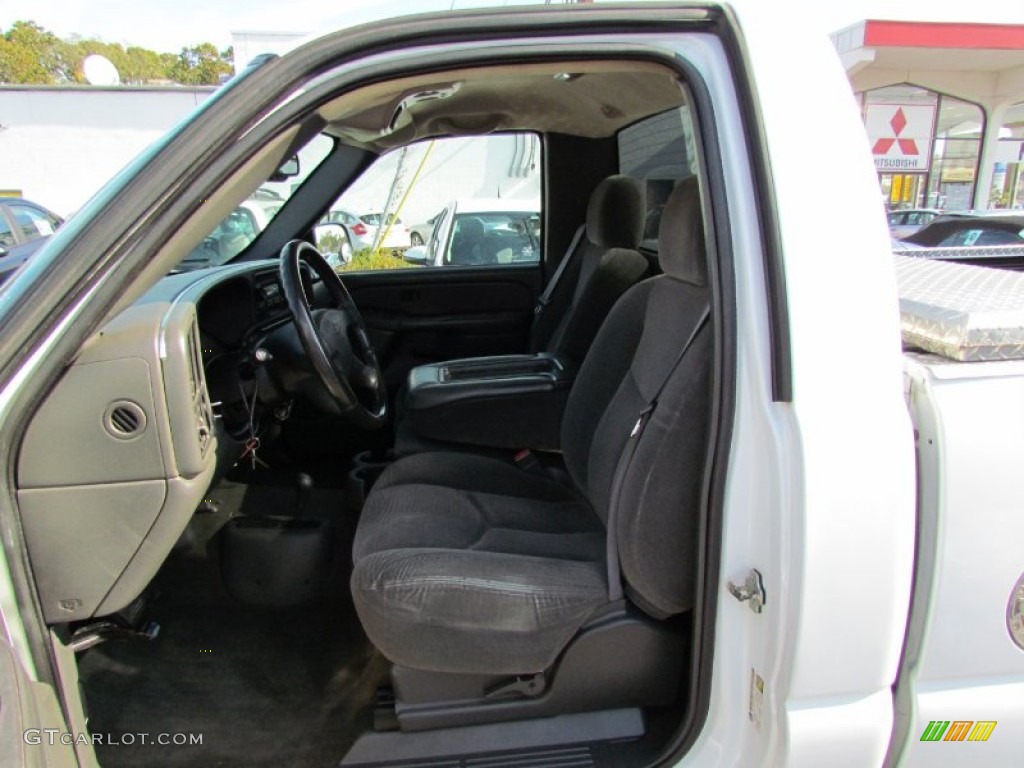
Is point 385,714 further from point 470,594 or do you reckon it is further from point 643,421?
point 643,421

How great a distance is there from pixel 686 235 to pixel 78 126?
15.6 meters

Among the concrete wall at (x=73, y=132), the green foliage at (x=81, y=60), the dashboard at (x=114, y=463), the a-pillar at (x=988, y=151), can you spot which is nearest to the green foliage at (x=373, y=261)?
the dashboard at (x=114, y=463)

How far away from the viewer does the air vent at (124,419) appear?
3.46ft

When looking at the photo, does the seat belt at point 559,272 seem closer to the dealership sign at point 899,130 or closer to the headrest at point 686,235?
the headrest at point 686,235

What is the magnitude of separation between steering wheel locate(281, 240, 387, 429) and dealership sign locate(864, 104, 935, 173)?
26.2 feet

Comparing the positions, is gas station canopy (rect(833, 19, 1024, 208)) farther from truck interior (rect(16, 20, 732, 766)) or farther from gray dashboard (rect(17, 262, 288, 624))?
gray dashboard (rect(17, 262, 288, 624))

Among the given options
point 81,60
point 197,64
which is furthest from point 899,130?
point 197,64

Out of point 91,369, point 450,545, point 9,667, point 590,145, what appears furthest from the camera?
point 590,145

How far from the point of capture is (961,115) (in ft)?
28.2

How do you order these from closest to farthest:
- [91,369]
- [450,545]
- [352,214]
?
[91,369] → [450,545] → [352,214]

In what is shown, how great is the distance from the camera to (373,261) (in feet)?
12.3

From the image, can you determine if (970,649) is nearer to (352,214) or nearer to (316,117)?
(316,117)

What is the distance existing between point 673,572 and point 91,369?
99 cm

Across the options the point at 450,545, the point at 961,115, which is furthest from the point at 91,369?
the point at 961,115
